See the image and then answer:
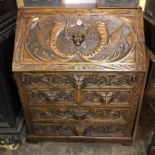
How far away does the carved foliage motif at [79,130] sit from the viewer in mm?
1805

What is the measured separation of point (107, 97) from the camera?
1592mm

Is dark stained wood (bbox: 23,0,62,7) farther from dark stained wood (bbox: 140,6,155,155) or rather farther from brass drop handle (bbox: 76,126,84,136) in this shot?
brass drop handle (bbox: 76,126,84,136)

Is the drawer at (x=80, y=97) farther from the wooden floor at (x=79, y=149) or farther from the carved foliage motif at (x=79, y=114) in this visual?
the wooden floor at (x=79, y=149)

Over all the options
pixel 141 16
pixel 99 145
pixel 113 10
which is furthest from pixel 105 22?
pixel 99 145

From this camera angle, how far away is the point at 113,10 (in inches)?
60.3

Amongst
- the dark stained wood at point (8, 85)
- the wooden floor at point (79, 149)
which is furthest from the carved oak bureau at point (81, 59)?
the wooden floor at point (79, 149)

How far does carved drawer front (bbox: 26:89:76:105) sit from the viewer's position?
5.19 ft

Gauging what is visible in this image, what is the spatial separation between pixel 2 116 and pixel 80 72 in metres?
0.74

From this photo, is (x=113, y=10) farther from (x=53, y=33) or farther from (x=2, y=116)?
(x=2, y=116)

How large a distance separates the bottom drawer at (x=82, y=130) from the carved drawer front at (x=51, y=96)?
0.79 feet

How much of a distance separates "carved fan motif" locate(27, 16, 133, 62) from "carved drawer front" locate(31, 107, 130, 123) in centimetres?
39

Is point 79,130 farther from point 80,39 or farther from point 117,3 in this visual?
point 117,3

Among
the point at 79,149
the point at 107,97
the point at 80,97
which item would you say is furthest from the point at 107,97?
the point at 79,149

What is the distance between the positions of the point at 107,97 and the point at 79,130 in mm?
389
